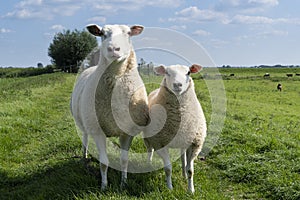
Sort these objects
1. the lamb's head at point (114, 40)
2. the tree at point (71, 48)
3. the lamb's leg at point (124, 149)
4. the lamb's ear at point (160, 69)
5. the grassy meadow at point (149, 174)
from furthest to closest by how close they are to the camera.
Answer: the tree at point (71, 48), the lamb's leg at point (124, 149), the lamb's ear at point (160, 69), the grassy meadow at point (149, 174), the lamb's head at point (114, 40)

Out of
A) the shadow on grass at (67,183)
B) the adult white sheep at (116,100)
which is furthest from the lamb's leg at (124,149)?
the shadow on grass at (67,183)

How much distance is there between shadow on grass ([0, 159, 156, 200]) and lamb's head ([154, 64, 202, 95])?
1.32 metres

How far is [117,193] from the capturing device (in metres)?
4.50

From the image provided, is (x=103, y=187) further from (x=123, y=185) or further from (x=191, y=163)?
(x=191, y=163)

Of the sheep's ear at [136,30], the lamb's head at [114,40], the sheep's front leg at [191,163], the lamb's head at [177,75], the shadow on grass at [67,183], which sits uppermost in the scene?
the sheep's ear at [136,30]

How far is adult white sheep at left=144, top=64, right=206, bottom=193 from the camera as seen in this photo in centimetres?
484

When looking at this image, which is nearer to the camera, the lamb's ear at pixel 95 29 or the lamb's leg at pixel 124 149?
the lamb's ear at pixel 95 29

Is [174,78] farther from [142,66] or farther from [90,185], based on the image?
[90,185]

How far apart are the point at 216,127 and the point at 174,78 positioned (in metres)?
3.67

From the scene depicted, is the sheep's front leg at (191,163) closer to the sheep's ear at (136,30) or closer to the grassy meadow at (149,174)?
the grassy meadow at (149,174)

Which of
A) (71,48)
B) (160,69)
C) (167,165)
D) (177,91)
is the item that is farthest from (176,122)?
(71,48)

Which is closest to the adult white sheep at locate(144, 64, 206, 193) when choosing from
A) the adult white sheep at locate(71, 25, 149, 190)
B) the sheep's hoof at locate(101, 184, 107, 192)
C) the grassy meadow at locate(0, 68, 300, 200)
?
the adult white sheep at locate(71, 25, 149, 190)

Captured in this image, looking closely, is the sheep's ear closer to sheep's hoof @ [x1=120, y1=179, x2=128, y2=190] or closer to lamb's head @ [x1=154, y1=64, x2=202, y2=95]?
lamb's head @ [x1=154, y1=64, x2=202, y2=95]

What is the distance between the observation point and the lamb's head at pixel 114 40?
4.36 metres
